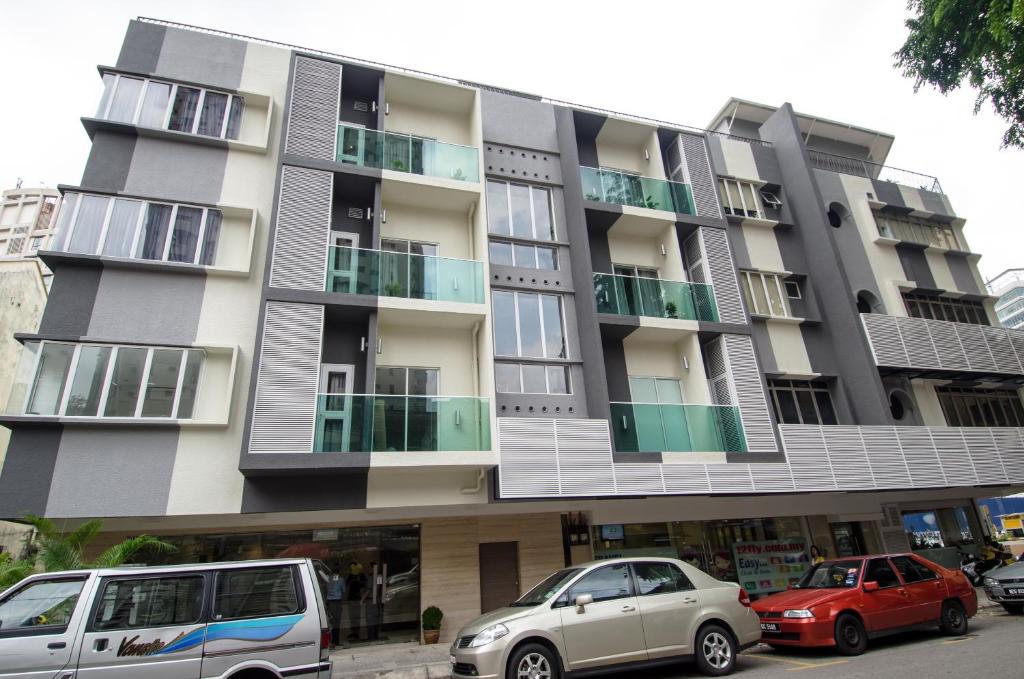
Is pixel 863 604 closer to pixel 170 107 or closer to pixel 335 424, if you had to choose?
pixel 335 424

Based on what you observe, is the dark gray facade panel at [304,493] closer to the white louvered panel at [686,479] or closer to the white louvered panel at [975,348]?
the white louvered panel at [686,479]

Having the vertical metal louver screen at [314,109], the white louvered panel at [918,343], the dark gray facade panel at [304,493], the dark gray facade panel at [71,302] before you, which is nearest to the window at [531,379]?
the dark gray facade panel at [304,493]

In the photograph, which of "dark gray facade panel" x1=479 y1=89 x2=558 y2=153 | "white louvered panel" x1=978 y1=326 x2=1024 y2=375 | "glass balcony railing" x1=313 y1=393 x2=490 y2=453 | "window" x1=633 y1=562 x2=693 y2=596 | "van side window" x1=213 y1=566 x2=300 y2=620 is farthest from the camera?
"white louvered panel" x1=978 y1=326 x2=1024 y2=375

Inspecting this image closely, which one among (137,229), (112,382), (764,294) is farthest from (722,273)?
(112,382)

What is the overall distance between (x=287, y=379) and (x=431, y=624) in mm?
5979

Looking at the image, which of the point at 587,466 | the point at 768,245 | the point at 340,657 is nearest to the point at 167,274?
the point at 340,657

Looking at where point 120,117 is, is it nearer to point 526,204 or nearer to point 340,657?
point 526,204

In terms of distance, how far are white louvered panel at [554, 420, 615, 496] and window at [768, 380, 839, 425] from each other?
7135 mm

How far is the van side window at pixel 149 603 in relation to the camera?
5.91 metres

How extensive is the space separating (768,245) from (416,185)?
12.1 m

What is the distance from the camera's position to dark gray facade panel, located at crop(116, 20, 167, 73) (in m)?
13.3

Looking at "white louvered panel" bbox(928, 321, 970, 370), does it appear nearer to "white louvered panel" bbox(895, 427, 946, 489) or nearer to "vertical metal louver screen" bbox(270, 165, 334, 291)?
"white louvered panel" bbox(895, 427, 946, 489)

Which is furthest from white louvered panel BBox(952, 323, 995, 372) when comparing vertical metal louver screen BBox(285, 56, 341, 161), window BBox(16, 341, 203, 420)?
window BBox(16, 341, 203, 420)

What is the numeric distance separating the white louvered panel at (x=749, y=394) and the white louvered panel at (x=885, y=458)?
276 centimetres
